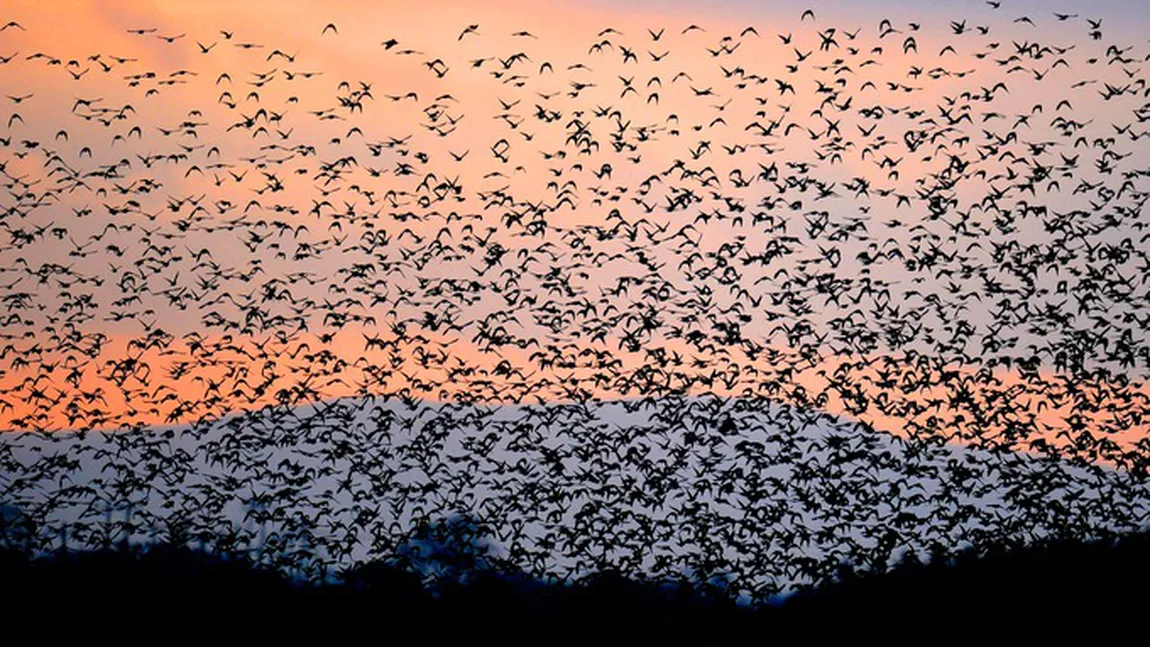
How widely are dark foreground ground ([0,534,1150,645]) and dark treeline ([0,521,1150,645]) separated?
0.03m

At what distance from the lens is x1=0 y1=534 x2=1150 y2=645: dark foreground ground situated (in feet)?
64.8

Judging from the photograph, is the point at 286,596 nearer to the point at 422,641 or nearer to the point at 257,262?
the point at 422,641

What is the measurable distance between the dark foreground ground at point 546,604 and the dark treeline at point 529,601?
0.09ft

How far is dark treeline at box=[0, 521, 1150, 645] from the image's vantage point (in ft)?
65.2

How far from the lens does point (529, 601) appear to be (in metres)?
20.8

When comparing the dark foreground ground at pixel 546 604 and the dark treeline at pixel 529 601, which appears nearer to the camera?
the dark foreground ground at pixel 546 604

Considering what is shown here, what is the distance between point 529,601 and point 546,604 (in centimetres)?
28

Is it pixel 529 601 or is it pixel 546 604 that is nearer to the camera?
pixel 546 604

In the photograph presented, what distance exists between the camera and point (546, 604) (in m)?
20.7

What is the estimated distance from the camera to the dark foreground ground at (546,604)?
64.8 ft

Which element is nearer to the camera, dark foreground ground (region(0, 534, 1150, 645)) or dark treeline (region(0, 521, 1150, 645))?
dark foreground ground (region(0, 534, 1150, 645))

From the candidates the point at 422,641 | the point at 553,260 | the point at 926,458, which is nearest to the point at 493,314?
the point at 553,260

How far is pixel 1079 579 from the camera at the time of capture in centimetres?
2180

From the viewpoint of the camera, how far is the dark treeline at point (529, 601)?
782 inches
